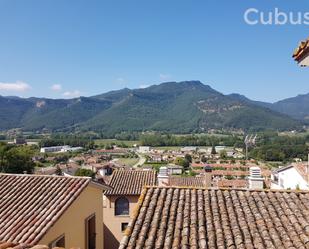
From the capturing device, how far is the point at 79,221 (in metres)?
10.1

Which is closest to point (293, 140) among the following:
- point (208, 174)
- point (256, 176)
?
point (208, 174)

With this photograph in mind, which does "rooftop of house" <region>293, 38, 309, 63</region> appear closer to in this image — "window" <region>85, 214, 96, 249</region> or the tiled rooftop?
the tiled rooftop

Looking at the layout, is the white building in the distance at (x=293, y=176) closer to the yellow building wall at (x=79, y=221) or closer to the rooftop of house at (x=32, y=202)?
the yellow building wall at (x=79, y=221)

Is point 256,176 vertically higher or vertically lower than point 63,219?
higher

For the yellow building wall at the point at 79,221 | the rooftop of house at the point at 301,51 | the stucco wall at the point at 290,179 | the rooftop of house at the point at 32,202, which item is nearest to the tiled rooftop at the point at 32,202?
the rooftop of house at the point at 32,202

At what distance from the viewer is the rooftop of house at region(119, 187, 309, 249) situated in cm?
568

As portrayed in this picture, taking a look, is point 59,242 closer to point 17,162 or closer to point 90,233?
point 90,233

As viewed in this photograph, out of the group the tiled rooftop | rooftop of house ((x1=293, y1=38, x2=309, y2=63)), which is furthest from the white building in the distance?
rooftop of house ((x1=293, y1=38, x2=309, y2=63))

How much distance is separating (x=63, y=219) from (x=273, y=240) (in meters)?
5.44

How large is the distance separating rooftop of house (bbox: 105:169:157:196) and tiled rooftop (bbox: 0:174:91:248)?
21.7ft

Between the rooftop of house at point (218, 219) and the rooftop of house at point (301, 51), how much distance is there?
2863 millimetres

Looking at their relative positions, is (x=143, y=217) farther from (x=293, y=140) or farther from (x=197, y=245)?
(x=293, y=140)

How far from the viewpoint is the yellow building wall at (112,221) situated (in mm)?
17297

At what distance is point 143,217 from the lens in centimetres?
648
